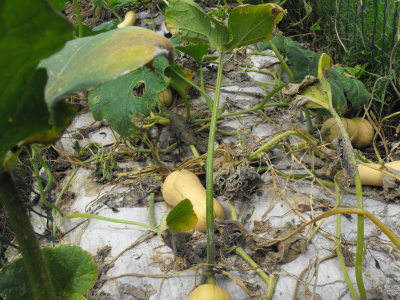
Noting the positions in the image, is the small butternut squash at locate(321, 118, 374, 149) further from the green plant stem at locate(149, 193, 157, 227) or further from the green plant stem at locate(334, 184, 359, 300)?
the green plant stem at locate(149, 193, 157, 227)

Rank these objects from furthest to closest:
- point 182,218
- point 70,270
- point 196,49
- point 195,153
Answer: point 196,49 < point 195,153 < point 182,218 < point 70,270

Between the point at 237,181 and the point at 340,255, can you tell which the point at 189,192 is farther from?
the point at 340,255

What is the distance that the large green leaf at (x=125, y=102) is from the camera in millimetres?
1176

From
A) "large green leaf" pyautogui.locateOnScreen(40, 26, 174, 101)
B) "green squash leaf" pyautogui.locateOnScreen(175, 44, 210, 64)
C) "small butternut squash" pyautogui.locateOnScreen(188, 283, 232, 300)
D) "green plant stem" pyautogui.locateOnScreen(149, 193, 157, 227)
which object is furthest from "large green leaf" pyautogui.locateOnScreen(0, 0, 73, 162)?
"green squash leaf" pyautogui.locateOnScreen(175, 44, 210, 64)

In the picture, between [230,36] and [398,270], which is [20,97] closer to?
[230,36]

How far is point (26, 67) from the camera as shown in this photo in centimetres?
36

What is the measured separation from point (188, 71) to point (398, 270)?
1.23 metres

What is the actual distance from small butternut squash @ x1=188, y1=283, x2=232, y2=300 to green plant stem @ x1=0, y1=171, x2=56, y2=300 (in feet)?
1.57

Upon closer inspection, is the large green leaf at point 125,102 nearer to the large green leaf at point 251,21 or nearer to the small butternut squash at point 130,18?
the large green leaf at point 251,21

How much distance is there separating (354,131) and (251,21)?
0.72 m

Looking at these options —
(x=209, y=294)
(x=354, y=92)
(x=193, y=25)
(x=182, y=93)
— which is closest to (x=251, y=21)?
(x=193, y=25)

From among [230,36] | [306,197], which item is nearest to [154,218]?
[306,197]

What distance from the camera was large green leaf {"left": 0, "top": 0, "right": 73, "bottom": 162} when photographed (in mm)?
308

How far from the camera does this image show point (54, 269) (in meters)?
0.76
